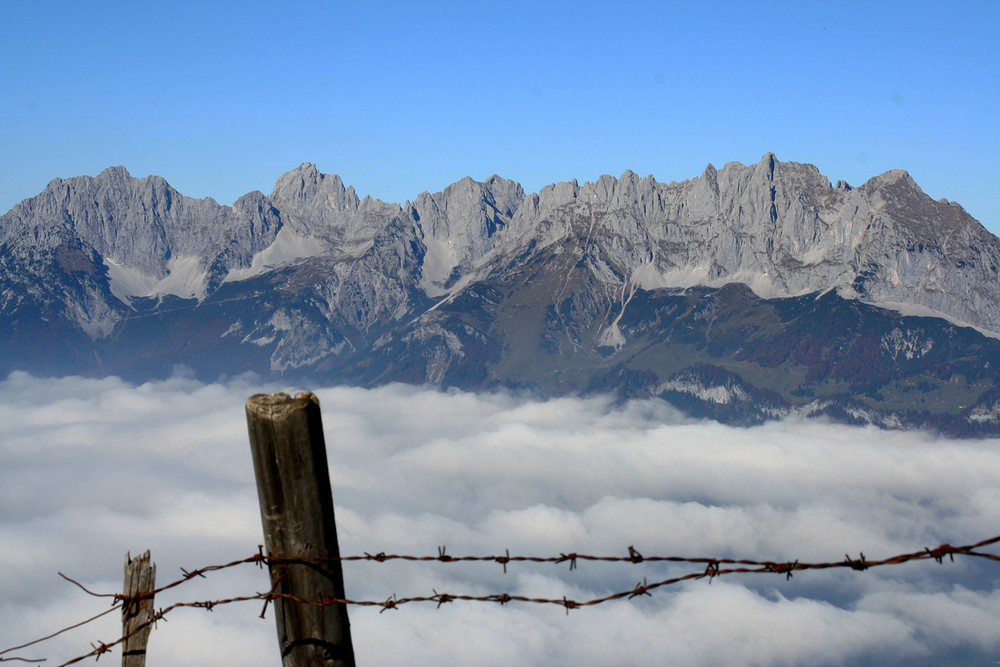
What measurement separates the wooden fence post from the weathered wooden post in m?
2.35

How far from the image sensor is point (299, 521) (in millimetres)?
10609

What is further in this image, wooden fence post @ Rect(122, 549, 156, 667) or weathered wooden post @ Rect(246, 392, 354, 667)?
wooden fence post @ Rect(122, 549, 156, 667)

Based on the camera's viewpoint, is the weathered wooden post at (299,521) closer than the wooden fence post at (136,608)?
Yes

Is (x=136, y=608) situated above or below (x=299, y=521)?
below

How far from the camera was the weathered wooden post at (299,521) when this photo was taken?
1034 cm

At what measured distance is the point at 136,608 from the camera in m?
12.1

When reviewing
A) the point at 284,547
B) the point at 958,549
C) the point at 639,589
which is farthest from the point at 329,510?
the point at 958,549

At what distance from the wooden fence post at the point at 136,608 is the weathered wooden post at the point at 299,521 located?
2348 millimetres

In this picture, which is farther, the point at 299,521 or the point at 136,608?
the point at 136,608

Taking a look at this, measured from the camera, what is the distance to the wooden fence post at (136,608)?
12047 mm

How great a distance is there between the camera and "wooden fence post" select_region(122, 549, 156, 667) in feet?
39.5

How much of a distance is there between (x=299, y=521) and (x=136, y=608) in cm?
320

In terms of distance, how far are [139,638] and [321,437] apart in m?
4.32

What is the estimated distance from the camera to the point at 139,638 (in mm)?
12250
